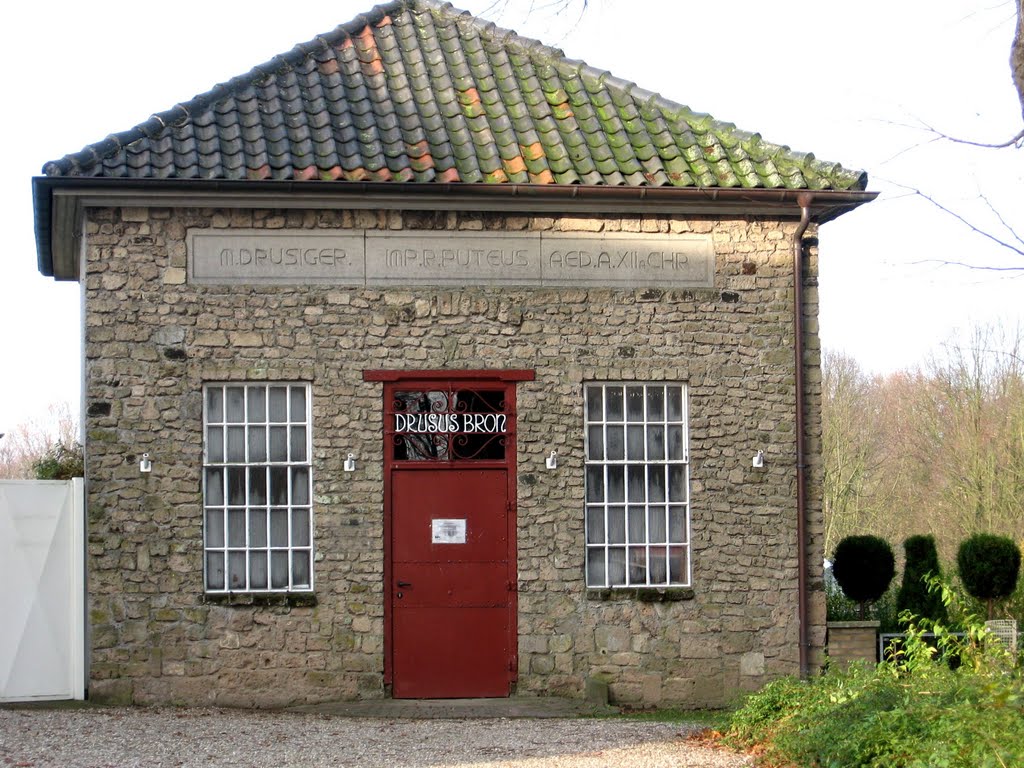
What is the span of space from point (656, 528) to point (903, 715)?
5.13 m

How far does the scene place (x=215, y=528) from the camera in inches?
502

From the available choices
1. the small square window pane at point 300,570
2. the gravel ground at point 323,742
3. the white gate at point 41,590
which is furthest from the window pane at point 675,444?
the white gate at point 41,590

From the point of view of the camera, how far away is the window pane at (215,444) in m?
12.8

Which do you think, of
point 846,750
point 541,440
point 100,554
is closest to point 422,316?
point 541,440

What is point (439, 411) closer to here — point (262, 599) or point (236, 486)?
A: point (236, 486)

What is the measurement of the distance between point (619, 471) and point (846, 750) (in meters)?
5.34

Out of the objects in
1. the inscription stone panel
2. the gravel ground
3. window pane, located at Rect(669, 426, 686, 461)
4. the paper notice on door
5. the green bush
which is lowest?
the gravel ground

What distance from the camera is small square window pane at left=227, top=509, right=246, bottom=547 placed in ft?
41.9

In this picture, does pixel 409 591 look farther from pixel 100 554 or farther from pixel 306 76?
pixel 306 76

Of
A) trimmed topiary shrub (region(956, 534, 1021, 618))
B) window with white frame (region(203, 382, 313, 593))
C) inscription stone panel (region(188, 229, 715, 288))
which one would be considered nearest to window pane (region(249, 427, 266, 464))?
window with white frame (region(203, 382, 313, 593))

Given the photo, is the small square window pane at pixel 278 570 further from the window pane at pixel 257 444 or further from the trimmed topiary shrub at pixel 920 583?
the trimmed topiary shrub at pixel 920 583

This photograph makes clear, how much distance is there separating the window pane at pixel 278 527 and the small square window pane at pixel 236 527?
10.3 inches

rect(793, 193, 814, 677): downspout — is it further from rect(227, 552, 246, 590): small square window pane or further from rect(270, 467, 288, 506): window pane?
rect(227, 552, 246, 590): small square window pane

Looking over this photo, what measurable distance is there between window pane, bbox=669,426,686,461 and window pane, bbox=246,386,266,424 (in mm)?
3946
